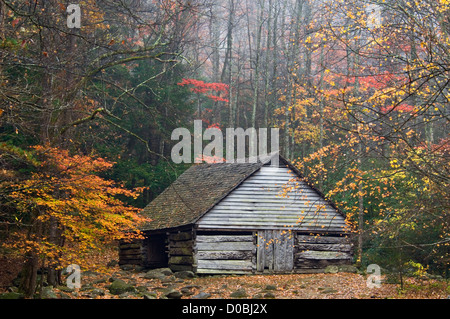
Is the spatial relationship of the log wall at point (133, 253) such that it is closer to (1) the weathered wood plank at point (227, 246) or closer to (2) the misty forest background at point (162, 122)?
(2) the misty forest background at point (162, 122)

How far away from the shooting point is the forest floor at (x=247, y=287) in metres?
14.3

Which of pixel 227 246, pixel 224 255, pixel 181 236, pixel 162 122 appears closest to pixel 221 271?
pixel 224 255

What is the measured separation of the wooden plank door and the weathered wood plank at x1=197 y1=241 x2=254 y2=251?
0.50 m

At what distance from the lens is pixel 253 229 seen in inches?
829

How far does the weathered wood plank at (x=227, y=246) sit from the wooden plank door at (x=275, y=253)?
19.7 inches

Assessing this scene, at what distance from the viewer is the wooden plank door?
20984 millimetres

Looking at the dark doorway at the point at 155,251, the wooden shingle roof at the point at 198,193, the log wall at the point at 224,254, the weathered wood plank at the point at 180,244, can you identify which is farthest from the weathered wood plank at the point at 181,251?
the dark doorway at the point at 155,251

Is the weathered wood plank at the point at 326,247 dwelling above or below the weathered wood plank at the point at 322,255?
A: above

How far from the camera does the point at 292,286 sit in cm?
1727

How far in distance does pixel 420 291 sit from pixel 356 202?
11757 millimetres

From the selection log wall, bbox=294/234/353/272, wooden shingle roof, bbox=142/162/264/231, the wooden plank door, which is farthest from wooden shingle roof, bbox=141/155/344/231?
the wooden plank door

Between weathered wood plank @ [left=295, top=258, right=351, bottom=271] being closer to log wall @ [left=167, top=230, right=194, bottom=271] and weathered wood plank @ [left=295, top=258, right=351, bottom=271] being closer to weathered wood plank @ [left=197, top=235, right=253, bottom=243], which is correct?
weathered wood plank @ [left=197, top=235, right=253, bottom=243]

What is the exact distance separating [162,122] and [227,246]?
11.7 m
